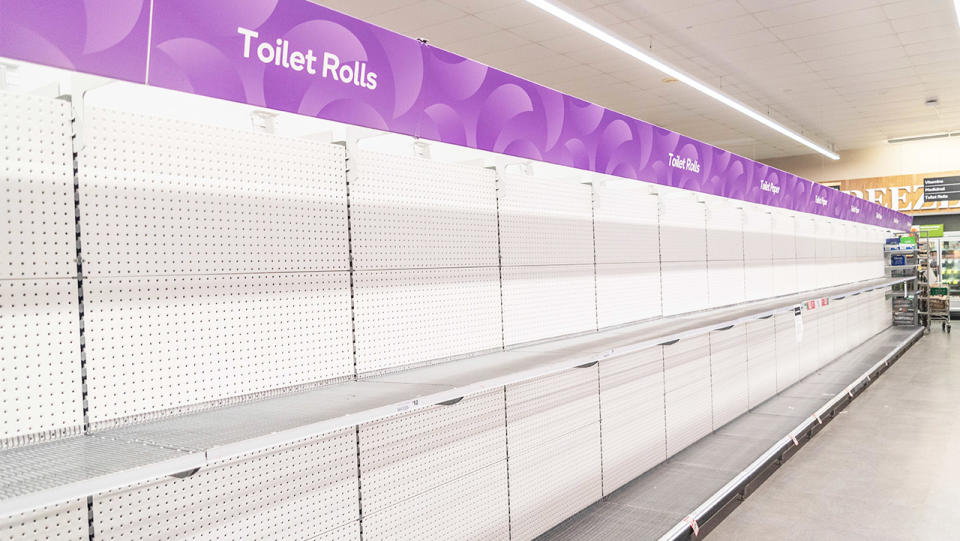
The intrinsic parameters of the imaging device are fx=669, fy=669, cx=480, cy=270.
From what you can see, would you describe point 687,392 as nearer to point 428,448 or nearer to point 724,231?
point 724,231

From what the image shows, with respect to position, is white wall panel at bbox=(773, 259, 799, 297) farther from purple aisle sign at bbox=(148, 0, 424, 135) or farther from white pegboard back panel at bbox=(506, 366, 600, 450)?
purple aisle sign at bbox=(148, 0, 424, 135)

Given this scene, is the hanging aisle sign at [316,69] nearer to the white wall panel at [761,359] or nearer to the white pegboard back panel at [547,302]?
the white pegboard back panel at [547,302]

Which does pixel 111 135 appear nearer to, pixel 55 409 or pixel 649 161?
pixel 55 409

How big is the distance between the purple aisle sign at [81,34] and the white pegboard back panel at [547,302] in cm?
219

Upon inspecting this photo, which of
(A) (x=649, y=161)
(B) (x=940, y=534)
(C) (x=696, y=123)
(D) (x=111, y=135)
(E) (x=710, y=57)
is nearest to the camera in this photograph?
(D) (x=111, y=135)

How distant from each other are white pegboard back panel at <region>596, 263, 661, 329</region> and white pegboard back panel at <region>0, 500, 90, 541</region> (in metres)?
3.30

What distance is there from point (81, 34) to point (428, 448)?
2.11 metres

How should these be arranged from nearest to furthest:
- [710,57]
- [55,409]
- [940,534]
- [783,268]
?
[55,409] → [940,534] → [783,268] → [710,57]

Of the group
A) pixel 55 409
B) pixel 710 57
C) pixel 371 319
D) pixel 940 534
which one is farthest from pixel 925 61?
pixel 55 409

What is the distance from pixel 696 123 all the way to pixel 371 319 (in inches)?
450

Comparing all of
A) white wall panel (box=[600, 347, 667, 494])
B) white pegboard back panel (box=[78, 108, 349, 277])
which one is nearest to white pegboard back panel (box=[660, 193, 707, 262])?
white wall panel (box=[600, 347, 667, 494])

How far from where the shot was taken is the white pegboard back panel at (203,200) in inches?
83.0

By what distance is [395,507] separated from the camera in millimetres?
2898

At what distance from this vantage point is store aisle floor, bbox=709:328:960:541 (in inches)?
163
